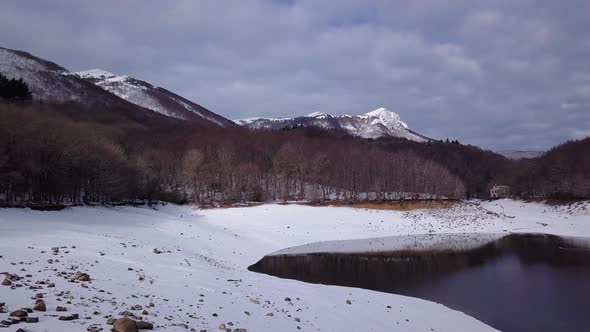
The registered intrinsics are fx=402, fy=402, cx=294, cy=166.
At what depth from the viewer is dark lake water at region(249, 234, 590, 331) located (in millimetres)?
16719

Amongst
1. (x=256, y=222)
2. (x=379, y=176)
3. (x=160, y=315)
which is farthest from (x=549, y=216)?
(x=160, y=315)

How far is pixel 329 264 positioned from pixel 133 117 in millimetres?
168749

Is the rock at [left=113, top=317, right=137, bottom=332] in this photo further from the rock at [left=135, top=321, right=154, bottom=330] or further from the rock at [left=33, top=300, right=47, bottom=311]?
the rock at [left=33, top=300, right=47, bottom=311]

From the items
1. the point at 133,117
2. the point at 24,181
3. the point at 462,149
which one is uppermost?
the point at 133,117

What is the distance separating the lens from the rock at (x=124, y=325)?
791cm

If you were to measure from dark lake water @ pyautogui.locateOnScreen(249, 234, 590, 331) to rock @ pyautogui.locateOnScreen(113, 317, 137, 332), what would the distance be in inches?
514

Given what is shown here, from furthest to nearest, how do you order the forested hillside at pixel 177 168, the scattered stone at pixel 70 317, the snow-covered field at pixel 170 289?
1. the forested hillside at pixel 177 168
2. the snow-covered field at pixel 170 289
3. the scattered stone at pixel 70 317

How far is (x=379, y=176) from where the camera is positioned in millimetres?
91250

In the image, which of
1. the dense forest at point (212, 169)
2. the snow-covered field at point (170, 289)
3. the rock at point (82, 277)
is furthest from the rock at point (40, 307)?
the dense forest at point (212, 169)

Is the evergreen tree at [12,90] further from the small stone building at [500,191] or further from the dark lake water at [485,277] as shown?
the small stone building at [500,191]

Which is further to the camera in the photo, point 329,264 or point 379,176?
point 379,176

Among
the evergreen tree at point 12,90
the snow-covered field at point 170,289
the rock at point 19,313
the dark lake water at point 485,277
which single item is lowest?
the dark lake water at point 485,277

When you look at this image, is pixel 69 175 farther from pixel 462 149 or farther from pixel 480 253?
pixel 462 149

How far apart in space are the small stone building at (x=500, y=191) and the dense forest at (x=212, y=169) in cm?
298
